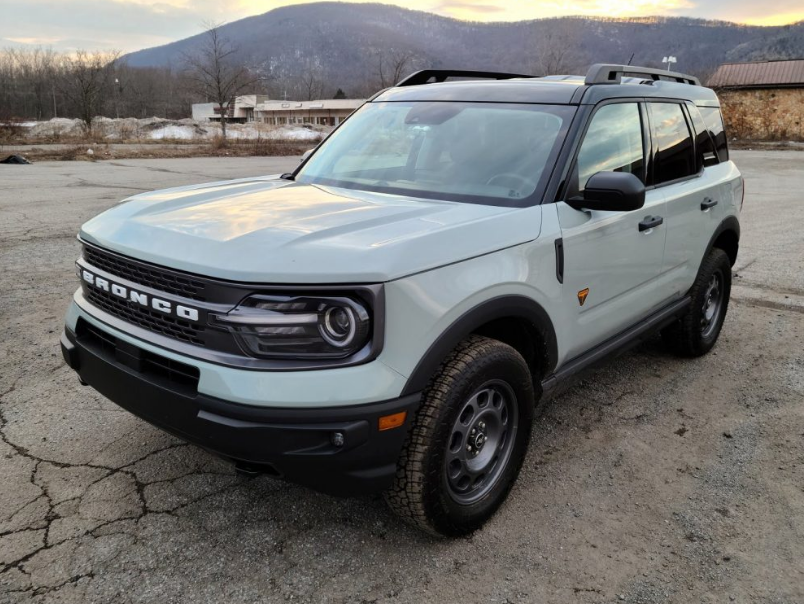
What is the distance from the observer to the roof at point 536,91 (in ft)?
10.9

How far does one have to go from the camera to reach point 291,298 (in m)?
2.13

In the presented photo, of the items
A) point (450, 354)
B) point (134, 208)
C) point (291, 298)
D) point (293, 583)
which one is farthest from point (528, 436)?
point (134, 208)

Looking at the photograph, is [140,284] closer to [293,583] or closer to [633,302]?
[293,583]

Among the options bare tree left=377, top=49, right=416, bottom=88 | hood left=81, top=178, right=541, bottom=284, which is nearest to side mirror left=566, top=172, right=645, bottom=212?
hood left=81, top=178, right=541, bottom=284

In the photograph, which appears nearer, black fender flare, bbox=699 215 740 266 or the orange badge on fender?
the orange badge on fender

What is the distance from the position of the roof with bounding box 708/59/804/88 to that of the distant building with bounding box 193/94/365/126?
178 feet

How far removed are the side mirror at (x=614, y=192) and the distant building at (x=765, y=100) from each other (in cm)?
4804

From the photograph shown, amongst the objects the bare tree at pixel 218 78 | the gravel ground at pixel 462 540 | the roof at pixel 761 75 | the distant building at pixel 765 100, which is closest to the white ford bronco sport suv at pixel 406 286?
the gravel ground at pixel 462 540

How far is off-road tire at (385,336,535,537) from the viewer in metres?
2.34

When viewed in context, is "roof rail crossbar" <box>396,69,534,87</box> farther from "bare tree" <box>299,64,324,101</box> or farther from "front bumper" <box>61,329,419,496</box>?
"bare tree" <box>299,64,324,101</box>

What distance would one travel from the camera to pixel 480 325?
8.25ft

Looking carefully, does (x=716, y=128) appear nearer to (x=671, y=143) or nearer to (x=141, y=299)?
(x=671, y=143)

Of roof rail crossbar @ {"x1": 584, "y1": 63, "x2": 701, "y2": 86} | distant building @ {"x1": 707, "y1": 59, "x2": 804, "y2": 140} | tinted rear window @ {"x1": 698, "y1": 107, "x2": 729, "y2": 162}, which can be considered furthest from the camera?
distant building @ {"x1": 707, "y1": 59, "x2": 804, "y2": 140}

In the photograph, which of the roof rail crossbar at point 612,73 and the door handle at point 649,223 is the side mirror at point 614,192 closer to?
the door handle at point 649,223
